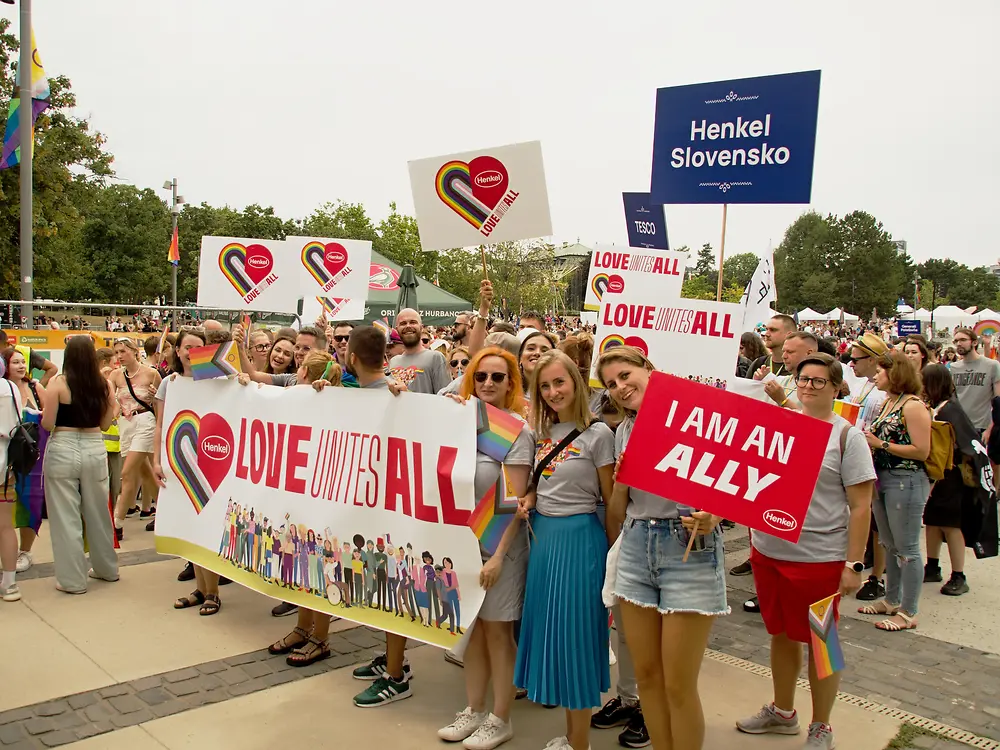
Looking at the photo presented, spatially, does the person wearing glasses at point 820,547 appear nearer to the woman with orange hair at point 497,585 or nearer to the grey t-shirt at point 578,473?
the grey t-shirt at point 578,473

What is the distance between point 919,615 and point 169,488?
18.5 feet

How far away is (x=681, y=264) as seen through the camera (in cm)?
693

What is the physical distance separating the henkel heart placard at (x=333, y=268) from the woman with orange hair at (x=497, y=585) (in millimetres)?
6043

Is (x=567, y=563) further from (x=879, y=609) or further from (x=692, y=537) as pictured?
(x=879, y=609)

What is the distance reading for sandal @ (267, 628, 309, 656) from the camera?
5.12 meters

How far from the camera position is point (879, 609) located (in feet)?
19.8

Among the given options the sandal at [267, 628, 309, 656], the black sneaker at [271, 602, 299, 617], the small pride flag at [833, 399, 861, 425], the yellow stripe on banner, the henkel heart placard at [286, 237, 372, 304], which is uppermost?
the henkel heart placard at [286, 237, 372, 304]

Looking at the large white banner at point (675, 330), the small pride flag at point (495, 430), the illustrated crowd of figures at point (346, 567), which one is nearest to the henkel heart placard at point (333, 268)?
the large white banner at point (675, 330)

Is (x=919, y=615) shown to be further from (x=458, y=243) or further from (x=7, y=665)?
(x=7, y=665)

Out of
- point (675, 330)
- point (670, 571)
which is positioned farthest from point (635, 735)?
point (675, 330)

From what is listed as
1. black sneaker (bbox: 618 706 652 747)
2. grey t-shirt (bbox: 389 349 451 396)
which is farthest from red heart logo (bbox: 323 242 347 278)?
black sneaker (bbox: 618 706 652 747)

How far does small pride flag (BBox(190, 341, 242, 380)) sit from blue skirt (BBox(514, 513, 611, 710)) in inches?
117

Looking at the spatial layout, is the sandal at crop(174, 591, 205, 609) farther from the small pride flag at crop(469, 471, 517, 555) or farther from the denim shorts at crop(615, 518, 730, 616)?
the denim shorts at crop(615, 518, 730, 616)

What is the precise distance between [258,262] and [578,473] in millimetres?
6971
